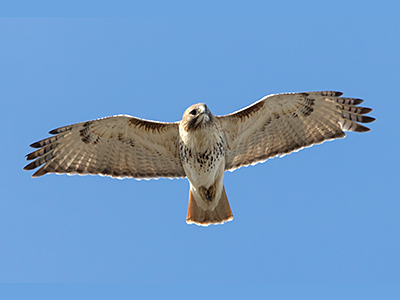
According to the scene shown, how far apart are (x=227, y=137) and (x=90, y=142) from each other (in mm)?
2657

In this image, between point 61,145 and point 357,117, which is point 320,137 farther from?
point 61,145

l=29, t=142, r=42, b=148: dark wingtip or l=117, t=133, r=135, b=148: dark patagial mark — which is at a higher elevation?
l=29, t=142, r=42, b=148: dark wingtip

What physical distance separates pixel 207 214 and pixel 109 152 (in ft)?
7.45

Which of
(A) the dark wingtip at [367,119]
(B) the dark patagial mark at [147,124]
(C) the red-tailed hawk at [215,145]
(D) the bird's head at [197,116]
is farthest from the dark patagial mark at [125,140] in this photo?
(A) the dark wingtip at [367,119]

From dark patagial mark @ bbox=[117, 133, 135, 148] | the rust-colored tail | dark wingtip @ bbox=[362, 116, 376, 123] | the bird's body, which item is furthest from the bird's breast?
dark wingtip @ bbox=[362, 116, 376, 123]

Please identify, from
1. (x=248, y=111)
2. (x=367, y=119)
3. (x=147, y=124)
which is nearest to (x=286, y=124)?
(x=248, y=111)

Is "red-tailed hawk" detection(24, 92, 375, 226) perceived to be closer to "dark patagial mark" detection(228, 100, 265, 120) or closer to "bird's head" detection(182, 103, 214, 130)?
"dark patagial mark" detection(228, 100, 265, 120)

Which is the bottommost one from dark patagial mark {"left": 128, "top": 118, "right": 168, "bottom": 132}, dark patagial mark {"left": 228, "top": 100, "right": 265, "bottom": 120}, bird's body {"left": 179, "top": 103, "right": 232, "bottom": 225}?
bird's body {"left": 179, "top": 103, "right": 232, "bottom": 225}

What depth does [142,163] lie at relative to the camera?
11.5m

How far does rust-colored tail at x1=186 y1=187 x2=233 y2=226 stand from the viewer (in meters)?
11.4

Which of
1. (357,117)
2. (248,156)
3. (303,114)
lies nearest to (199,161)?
(248,156)

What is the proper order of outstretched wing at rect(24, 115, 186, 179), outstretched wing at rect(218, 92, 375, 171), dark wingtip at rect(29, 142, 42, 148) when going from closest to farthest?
outstretched wing at rect(218, 92, 375, 171) → outstretched wing at rect(24, 115, 186, 179) → dark wingtip at rect(29, 142, 42, 148)

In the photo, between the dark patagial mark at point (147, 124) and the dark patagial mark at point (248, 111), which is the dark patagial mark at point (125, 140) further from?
the dark patagial mark at point (248, 111)

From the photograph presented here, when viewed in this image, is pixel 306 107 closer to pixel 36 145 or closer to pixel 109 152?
pixel 109 152
